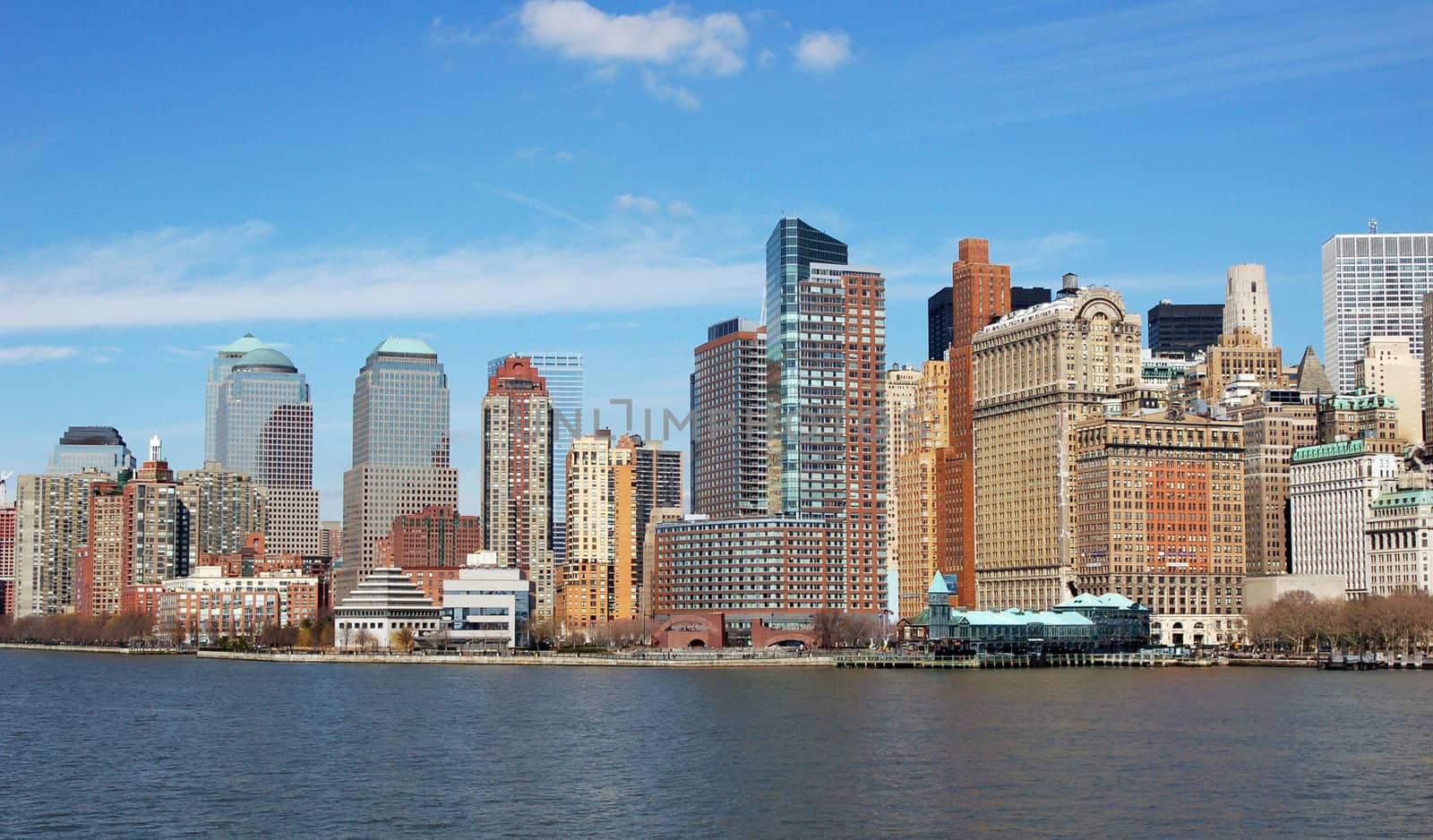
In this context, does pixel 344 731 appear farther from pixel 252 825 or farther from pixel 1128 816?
pixel 1128 816

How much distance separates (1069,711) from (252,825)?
7044 cm

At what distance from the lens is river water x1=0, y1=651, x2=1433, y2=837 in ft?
261

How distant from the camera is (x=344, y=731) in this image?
12081 cm

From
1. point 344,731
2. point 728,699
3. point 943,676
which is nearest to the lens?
point 344,731

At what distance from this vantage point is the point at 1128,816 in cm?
8000

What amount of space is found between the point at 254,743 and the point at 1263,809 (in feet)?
199

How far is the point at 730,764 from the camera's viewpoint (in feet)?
328

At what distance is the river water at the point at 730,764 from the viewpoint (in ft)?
261

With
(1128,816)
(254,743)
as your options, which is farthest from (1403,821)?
(254,743)

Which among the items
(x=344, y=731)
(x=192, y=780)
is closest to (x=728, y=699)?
(x=344, y=731)

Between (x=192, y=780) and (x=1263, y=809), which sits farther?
(x=192, y=780)

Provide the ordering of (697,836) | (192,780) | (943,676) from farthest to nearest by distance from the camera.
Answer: (943,676) → (192,780) → (697,836)

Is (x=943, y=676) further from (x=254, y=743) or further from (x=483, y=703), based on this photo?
(x=254, y=743)

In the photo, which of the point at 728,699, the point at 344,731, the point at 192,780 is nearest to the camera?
the point at 192,780
